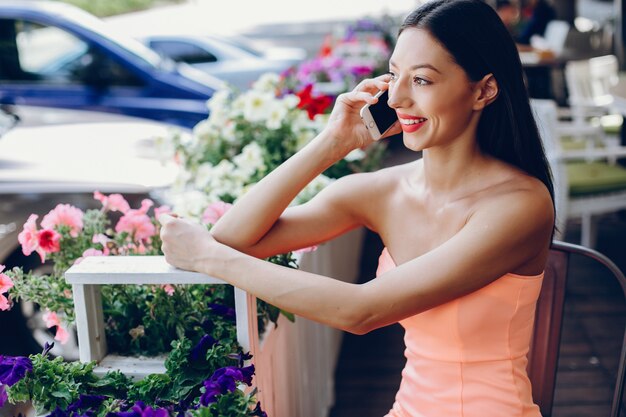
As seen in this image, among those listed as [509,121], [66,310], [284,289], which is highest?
[509,121]

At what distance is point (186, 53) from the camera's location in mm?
7965

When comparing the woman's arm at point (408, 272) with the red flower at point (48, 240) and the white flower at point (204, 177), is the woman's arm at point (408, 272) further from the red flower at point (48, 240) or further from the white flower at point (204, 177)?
the white flower at point (204, 177)

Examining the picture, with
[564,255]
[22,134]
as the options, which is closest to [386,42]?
[22,134]

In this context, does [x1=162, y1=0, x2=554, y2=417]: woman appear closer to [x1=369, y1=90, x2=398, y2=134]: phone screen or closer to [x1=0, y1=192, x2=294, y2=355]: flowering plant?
[x1=369, y1=90, x2=398, y2=134]: phone screen

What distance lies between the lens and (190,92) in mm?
5457

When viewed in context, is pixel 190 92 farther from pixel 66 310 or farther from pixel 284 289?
pixel 284 289

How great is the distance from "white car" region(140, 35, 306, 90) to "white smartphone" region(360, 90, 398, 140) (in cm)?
575

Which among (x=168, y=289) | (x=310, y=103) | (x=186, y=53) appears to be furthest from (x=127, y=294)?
(x=186, y=53)

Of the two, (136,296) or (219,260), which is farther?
(136,296)

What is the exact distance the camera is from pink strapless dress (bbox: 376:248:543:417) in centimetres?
163

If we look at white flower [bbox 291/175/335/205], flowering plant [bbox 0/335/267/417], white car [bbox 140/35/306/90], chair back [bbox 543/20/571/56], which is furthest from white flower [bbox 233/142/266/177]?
chair back [bbox 543/20/571/56]

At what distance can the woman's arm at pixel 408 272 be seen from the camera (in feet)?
5.03

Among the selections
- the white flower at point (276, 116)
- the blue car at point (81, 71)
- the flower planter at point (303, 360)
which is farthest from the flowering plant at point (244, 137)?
the blue car at point (81, 71)

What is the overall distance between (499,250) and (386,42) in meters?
6.28
